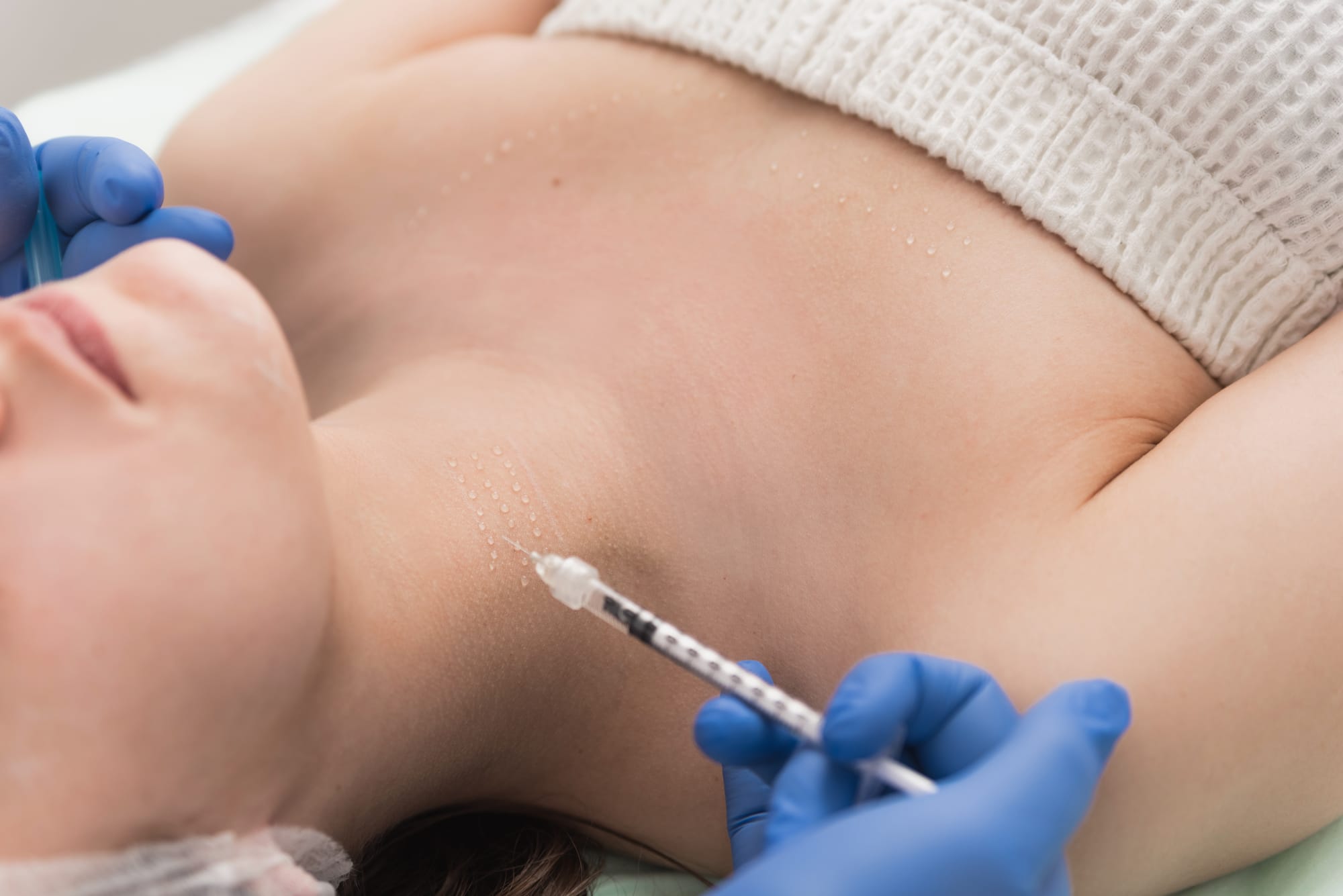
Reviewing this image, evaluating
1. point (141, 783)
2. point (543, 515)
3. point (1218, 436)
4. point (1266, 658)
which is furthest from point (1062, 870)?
point (141, 783)

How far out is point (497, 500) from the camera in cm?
98

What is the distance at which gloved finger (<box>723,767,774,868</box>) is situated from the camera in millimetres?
908

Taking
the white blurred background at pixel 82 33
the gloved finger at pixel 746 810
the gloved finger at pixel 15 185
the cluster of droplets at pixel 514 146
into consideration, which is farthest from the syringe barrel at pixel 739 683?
the white blurred background at pixel 82 33

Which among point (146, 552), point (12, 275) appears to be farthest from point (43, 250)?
point (146, 552)

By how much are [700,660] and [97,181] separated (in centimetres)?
66

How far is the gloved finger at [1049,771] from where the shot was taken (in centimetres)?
72

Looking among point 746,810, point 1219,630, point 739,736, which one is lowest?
point 746,810

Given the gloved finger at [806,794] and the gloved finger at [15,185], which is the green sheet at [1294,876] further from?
the gloved finger at [15,185]

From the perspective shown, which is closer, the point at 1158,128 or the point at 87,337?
the point at 87,337

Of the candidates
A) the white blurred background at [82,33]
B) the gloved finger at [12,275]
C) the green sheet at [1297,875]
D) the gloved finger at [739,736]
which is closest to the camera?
the gloved finger at [739,736]

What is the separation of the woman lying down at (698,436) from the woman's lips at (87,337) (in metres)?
0.01

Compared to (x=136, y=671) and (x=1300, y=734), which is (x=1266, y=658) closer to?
(x=1300, y=734)

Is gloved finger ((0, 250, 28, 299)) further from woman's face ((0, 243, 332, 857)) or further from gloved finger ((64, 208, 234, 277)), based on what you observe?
woman's face ((0, 243, 332, 857))

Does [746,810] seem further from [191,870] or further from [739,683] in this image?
[191,870]
